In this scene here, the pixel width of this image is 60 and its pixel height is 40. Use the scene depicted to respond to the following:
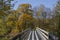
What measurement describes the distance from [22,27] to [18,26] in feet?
3.05

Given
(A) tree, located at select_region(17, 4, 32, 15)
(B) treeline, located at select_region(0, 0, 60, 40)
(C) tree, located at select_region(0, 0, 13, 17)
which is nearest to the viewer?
(C) tree, located at select_region(0, 0, 13, 17)

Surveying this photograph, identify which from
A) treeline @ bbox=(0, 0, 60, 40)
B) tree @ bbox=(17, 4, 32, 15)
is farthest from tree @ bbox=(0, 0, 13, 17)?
tree @ bbox=(17, 4, 32, 15)

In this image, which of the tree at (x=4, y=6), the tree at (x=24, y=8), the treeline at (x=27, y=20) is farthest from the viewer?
the tree at (x=24, y=8)

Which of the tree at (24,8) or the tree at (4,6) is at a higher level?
the tree at (4,6)

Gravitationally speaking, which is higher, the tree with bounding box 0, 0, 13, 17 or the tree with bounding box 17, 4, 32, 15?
the tree with bounding box 0, 0, 13, 17

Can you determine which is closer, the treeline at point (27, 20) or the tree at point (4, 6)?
the tree at point (4, 6)

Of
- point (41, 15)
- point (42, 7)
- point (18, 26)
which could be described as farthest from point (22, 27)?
point (42, 7)

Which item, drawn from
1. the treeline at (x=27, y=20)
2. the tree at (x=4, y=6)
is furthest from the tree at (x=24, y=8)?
the tree at (x=4, y=6)

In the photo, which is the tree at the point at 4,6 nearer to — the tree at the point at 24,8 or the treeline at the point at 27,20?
the treeline at the point at 27,20

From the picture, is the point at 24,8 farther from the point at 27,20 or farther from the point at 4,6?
the point at 4,6

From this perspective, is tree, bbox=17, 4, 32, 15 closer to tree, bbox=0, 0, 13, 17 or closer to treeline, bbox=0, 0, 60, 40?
treeline, bbox=0, 0, 60, 40

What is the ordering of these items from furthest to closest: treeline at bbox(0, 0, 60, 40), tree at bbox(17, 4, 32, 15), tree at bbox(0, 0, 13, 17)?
tree at bbox(17, 4, 32, 15) < treeline at bbox(0, 0, 60, 40) < tree at bbox(0, 0, 13, 17)

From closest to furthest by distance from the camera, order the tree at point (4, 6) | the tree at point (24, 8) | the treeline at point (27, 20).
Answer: the tree at point (4, 6) → the treeline at point (27, 20) → the tree at point (24, 8)

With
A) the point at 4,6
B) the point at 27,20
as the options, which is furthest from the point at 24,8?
the point at 4,6
